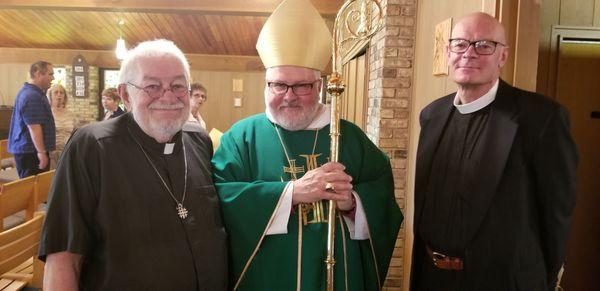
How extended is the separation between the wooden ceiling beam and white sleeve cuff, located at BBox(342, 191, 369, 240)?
6.37 meters

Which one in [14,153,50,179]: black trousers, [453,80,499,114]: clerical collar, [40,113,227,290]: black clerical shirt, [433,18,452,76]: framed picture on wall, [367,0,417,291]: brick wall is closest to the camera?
[40,113,227,290]: black clerical shirt

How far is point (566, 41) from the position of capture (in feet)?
9.61

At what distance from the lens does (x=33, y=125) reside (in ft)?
15.4

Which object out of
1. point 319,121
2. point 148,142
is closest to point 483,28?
point 319,121

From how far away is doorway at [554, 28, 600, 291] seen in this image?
9.65 feet

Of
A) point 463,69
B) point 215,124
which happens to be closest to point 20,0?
point 215,124

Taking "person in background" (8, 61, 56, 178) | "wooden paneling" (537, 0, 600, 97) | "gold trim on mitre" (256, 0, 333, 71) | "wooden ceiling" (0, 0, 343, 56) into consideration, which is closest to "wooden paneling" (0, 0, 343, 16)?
"wooden ceiling" (0, 0, 343, 56)

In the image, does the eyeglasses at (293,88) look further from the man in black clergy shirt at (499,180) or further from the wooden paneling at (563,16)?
the wooden paneling at (563,16)

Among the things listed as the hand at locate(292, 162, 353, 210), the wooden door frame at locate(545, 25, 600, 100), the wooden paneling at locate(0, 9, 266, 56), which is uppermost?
the wooden paneling at locate(0, 9, 266, 56)

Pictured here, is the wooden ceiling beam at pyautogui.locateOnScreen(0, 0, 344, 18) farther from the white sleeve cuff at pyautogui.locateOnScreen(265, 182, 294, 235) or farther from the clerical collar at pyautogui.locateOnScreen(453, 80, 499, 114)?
the white sleeve cuff at pyautogui.locateOnScreen(265, 182, 294, 235)

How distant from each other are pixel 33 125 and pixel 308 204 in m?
3.92

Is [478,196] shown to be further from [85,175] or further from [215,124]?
[215,124]

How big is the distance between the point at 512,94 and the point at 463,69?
8.9 inches

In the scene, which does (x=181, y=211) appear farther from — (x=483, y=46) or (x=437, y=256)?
(x=483, y=46)
